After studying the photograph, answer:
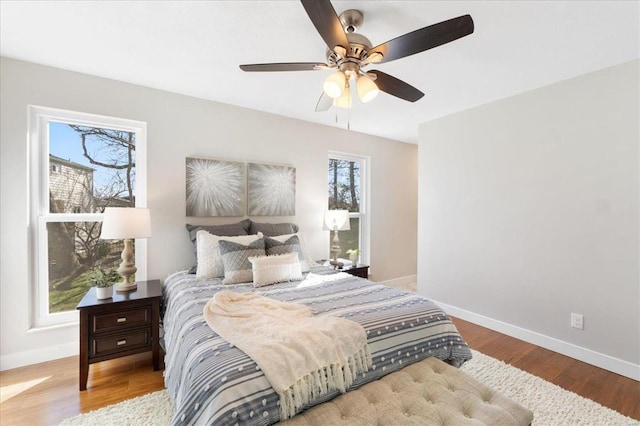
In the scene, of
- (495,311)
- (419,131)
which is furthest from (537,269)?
(419,131)

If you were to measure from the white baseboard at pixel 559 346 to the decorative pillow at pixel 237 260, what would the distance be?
258 centimetres

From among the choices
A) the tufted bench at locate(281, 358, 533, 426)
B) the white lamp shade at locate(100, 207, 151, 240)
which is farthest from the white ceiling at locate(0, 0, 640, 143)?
the tufted bench at locate(281, 358, 533, 426)

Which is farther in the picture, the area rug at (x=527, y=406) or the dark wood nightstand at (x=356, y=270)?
the dark wood nightstand at (x=356, y=270)

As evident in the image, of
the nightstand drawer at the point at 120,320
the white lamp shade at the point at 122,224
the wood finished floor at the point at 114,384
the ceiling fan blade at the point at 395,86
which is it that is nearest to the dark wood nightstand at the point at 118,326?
the nightstand drawer at the point at 120,320

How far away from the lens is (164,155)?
2.86 m

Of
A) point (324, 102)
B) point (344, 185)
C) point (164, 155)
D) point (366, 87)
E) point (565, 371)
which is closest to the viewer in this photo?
point (366, 87)

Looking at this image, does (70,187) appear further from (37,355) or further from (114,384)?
(114,384)

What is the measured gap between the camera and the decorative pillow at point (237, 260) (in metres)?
2.39

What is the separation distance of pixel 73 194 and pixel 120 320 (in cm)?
128

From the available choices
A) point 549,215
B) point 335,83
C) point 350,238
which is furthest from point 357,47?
point 350,238

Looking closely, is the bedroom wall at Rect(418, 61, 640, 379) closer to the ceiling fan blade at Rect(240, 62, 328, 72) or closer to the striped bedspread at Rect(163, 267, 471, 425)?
Result: the striped bedspread at Rect(163, 267, 471, 425)

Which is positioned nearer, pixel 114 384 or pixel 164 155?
pixel 114 384

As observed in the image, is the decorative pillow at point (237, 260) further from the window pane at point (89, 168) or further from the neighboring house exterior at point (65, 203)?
the neighboring house exterior at point (65, 203)

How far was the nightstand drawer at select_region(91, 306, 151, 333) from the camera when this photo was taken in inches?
82.9
